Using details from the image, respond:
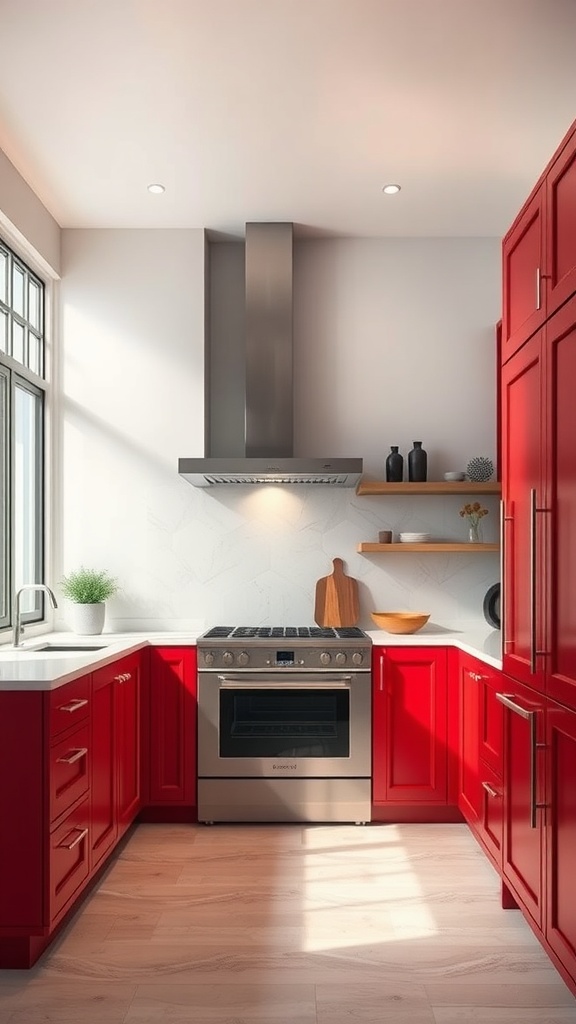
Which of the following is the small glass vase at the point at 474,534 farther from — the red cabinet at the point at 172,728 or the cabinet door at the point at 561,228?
the cabinet door at the point at 561,228

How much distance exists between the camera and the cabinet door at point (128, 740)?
11.2ft

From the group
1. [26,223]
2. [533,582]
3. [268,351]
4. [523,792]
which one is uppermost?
[26,223]

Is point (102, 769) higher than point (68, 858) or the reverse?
higher

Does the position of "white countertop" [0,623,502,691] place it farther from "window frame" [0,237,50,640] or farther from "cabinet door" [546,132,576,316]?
"cabinet door" [546,132,576,316]

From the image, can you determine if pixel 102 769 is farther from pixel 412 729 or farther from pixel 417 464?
pixel 417 464

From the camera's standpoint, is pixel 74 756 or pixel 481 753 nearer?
pixel 74 756

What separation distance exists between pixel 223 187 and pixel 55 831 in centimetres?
284

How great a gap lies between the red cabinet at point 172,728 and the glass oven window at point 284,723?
15 cm

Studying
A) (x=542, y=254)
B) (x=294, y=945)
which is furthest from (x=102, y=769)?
(x=542, y=254)

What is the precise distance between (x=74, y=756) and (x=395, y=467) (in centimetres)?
222

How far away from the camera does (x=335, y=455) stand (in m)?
4.46

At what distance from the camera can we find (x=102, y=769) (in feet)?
10.2

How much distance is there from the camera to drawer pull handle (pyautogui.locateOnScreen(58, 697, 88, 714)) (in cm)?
262

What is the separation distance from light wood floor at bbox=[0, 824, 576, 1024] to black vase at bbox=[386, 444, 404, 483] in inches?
68.0
